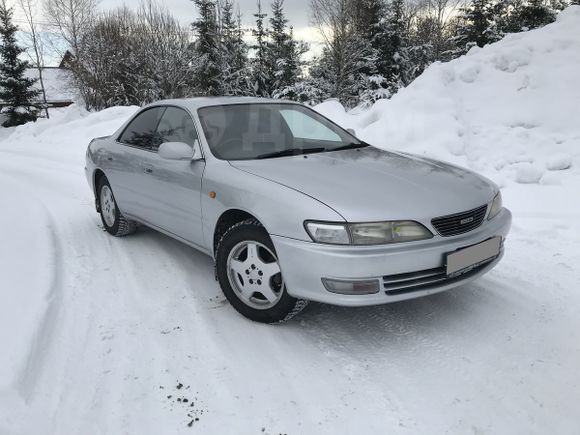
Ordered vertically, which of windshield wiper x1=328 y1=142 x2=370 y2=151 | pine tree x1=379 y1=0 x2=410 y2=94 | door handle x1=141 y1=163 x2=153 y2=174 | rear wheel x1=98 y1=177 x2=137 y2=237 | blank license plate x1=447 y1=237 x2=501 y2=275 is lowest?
rear wheel x1=98 y1=177 x2=137 y2=237

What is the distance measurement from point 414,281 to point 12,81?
32991 millimetres

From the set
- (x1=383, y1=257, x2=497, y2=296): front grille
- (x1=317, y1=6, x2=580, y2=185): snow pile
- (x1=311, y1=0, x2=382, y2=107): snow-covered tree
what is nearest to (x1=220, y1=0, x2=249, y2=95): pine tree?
(x1=311, y1=0, x2=382, y2=107): snow-covered tree

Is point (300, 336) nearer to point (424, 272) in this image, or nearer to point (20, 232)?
point (424, 272)

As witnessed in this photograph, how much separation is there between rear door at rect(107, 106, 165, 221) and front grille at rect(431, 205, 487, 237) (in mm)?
2540

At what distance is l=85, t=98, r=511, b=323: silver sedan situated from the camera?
2.58 m

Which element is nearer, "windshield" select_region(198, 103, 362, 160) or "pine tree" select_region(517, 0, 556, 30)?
"windshield" select_region(198, 103, 362, 160)

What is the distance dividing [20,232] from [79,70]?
24.2 meters

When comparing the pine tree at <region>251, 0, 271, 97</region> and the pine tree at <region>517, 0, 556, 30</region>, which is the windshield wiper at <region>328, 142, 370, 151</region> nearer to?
the pine tree at <region>517, 0, 556, 30</region>

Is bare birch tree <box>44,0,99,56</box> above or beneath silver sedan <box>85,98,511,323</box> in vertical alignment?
above

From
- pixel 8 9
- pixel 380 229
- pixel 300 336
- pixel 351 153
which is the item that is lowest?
pixel 300 336

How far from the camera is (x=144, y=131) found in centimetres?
443

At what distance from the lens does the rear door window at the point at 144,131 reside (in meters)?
4.21

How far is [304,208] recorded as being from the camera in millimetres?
2652

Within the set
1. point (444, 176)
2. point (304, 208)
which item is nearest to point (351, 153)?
point (444, 176)
